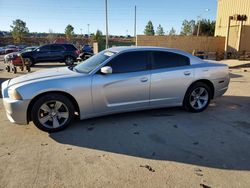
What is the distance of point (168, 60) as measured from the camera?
5.11 meters

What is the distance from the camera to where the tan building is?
22578 mm

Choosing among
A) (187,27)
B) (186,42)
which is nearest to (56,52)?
Result: (186,42)

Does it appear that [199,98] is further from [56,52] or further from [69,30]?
[69,30]

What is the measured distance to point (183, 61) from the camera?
5.26 meters

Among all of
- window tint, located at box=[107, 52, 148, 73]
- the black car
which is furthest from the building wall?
window tint, located at box=[107, 52, 148, 73]

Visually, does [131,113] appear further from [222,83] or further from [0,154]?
[0,154]

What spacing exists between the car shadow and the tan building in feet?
65.6

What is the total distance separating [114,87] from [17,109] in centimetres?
179

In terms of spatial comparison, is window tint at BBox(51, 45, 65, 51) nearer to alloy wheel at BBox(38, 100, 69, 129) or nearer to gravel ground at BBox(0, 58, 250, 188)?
gravel ground at BBox(0, 58, 250, 188)

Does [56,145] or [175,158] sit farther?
[56,145]

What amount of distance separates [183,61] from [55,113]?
3043 mm

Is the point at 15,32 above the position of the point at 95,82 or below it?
above

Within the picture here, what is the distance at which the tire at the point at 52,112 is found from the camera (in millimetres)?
4129

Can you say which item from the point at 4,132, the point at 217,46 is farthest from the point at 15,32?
the point at 4,132
